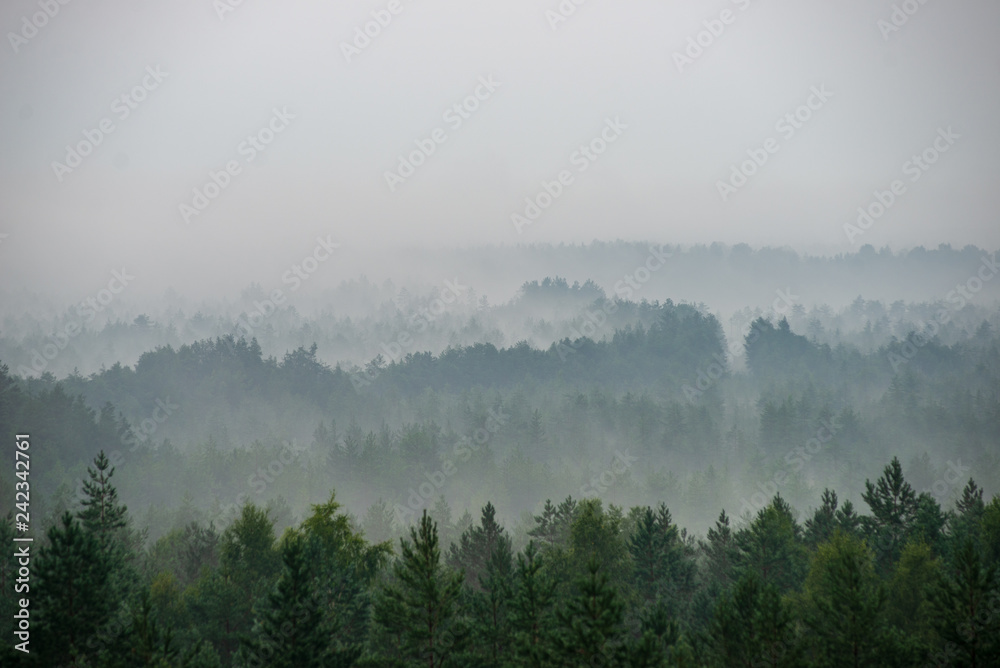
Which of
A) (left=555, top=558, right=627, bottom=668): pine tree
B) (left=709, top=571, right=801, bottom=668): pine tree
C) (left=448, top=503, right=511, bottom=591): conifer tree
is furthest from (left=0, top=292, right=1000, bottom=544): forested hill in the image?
(left=555, top=558, right=627, bottom=668): pine tree

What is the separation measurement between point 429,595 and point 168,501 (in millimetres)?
100242

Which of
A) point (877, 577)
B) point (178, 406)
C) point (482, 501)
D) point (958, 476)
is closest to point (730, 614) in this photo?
point (877, 577)

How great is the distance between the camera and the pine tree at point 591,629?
1040 inches

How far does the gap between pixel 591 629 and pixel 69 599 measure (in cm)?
2122

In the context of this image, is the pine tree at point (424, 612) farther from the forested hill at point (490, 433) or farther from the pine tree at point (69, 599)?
the forested hill at point (490, 433)

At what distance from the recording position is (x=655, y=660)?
1008 inches

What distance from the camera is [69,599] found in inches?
1198

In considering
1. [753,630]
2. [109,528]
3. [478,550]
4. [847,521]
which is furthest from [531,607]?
[847,521]

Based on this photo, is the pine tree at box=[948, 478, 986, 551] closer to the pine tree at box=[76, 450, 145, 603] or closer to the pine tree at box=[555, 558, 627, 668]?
the pine tree at box=[555, 558, 627, 668]

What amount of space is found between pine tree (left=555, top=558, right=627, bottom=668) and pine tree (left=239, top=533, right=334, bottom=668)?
31.5ft

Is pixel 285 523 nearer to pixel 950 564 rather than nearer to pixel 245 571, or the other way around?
pixel 245 571

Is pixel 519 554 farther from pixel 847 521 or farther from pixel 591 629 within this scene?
pixel 847 521

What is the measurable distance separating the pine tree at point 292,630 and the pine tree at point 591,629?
9.60m

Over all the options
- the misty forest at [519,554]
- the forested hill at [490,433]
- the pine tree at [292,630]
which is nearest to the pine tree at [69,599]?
the misty forest at [519,554]
